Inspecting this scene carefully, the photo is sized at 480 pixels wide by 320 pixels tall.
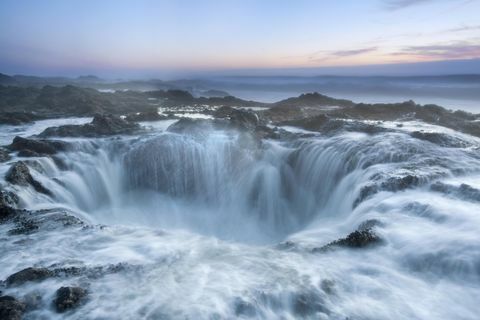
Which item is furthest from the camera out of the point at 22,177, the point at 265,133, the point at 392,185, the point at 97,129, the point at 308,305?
the point at 265,133

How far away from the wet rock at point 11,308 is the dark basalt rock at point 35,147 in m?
8.21

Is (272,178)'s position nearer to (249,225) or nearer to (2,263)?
(249,225)

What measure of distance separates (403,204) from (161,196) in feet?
27.1

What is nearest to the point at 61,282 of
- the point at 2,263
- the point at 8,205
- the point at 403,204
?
the point at 2,263

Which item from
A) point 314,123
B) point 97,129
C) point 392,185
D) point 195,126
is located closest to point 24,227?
point 392,185

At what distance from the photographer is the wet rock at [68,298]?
540cm

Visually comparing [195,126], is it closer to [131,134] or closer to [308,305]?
[131,134]

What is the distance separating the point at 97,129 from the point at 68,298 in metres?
11.5

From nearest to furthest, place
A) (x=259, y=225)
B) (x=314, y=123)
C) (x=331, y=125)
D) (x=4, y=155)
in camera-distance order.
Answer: (x=4, y=155)
(x=259, y=225)
(x=331, y=125)
(x=314, y=123)

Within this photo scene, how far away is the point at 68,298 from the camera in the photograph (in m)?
5.51

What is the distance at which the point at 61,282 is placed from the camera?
6.03m

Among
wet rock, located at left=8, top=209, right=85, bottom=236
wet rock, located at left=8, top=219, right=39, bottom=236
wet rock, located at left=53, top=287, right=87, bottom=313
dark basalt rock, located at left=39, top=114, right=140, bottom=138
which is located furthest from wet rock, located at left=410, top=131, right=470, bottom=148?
wet rock, located at left=8, top=219, right=39, bottom=236

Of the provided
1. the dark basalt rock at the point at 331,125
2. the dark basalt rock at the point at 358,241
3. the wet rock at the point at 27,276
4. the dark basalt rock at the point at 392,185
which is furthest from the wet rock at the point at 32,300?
the dark basalt rock at the point at 331,125

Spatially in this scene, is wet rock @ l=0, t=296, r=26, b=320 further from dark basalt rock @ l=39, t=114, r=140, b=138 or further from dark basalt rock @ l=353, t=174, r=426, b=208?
dark basalt rock @ l=39, t=114, r=140, b=138
